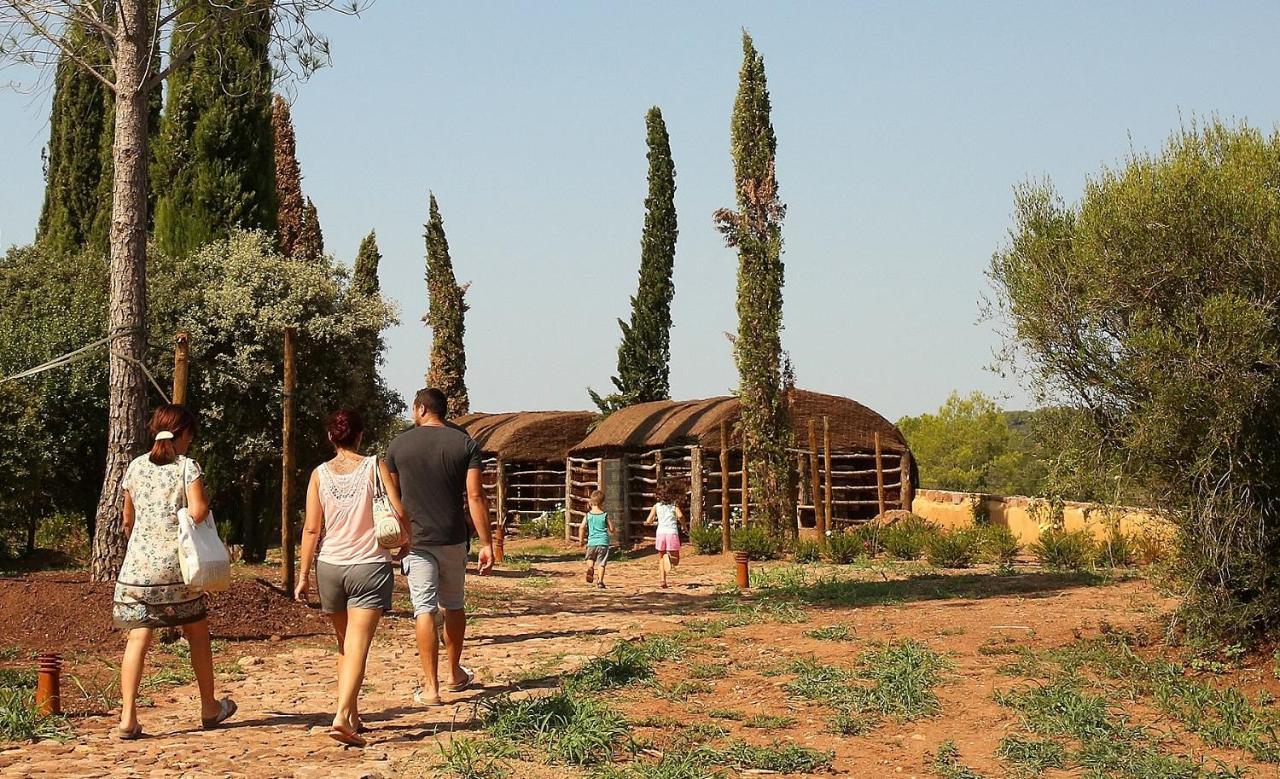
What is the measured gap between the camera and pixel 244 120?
22.1 metres

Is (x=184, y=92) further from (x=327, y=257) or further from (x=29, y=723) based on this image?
(x=29, y=723)

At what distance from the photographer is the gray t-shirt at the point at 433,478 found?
26.1ft

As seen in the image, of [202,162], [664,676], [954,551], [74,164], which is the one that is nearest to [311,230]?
[74,164]

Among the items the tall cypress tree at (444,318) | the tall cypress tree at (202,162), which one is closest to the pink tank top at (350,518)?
the tall cypress tree at (202,162)

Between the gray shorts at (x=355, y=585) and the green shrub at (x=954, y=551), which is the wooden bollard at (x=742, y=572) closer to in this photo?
the green shrub at (x=954, y=551)

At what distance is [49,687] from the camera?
7621 millimetres

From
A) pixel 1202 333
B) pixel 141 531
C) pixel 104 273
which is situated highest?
pixel 104 273

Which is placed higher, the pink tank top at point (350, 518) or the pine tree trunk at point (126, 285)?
the pine tree trunk at point (126, 285)

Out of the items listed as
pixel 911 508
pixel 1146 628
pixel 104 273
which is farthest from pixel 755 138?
pixel 1146 628

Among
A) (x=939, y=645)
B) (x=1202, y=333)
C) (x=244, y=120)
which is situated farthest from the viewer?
(x=244, y=120)

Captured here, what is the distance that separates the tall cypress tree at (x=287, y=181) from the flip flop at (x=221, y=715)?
2608cm

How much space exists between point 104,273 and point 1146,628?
17.1 meters

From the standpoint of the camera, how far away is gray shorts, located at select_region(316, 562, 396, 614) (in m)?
6.99

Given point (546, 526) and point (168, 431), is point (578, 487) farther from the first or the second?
point (168, 431)
